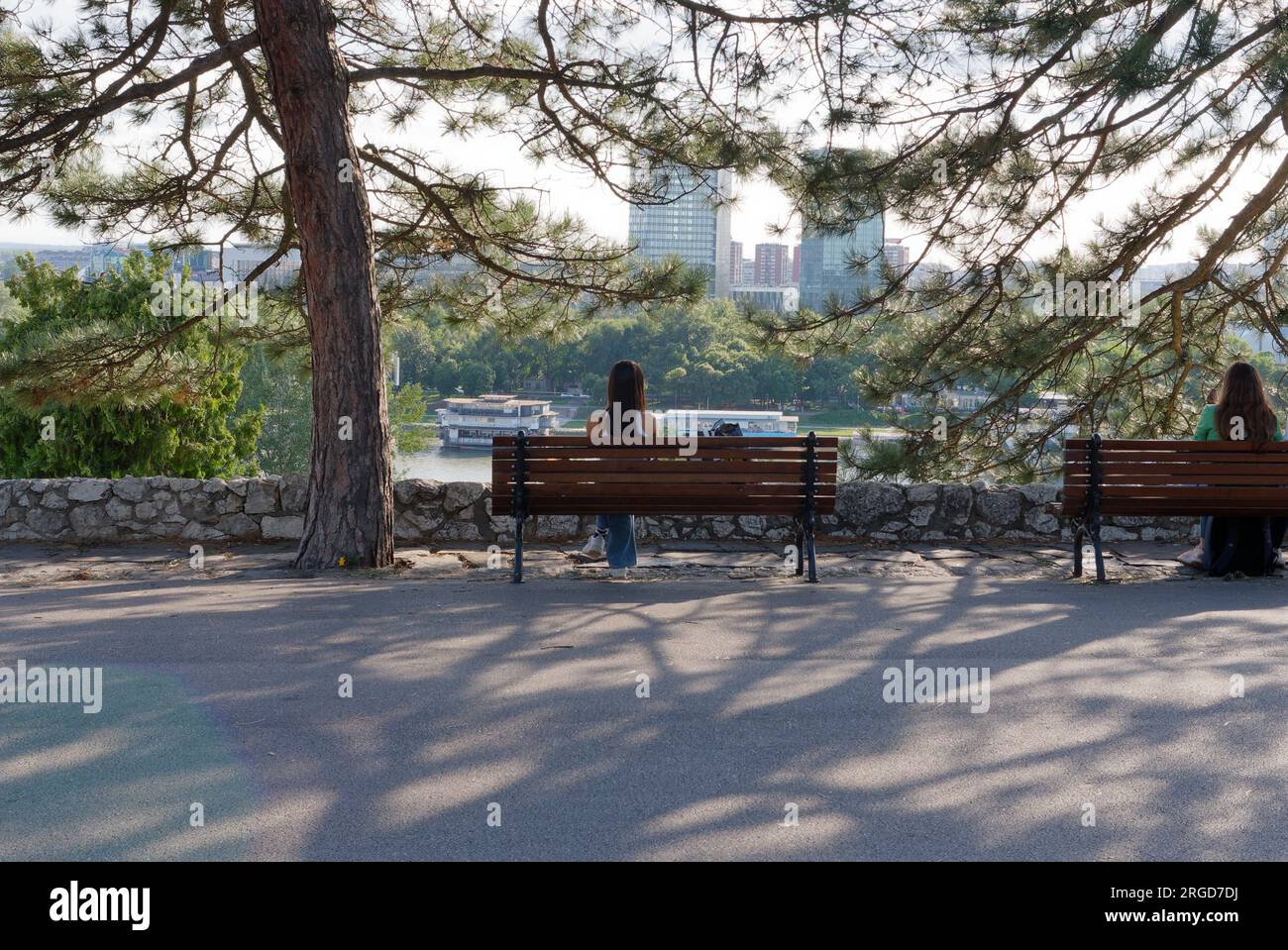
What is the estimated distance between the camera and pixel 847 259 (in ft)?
31.5

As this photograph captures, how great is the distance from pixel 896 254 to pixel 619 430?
311 centimetres

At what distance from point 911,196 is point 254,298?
19.6 ft

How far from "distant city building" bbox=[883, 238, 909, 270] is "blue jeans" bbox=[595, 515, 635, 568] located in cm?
332

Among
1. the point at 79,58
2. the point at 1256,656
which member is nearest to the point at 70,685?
the point at 1256,656

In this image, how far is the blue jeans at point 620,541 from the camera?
7633 millimetres

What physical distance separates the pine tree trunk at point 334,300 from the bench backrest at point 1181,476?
14.8 ft

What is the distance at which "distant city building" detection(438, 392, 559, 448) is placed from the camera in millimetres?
22969

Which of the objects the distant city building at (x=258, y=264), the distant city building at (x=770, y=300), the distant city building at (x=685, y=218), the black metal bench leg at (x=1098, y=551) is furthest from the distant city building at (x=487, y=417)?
the black metal bench leg at (x=1098, y=551)

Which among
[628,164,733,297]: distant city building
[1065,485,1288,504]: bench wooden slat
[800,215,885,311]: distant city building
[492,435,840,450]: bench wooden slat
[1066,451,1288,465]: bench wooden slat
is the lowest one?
[1065,485,1288,504]: bench wooden slat

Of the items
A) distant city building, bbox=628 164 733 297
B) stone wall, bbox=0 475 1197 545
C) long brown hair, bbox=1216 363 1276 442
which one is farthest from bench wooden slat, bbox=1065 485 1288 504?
distant city building, bbox=628 164 733 297

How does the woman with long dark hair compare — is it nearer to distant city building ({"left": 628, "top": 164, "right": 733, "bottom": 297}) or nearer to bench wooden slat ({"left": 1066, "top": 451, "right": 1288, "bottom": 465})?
distant city building ({"left": 628, "top": 164, "right": 733, "bottom": 297})

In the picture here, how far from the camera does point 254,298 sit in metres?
11.1

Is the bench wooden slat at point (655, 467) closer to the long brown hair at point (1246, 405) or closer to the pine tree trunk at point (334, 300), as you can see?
the pine tree trunk at point (334, 300)

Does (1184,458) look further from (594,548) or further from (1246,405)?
(594,548)
